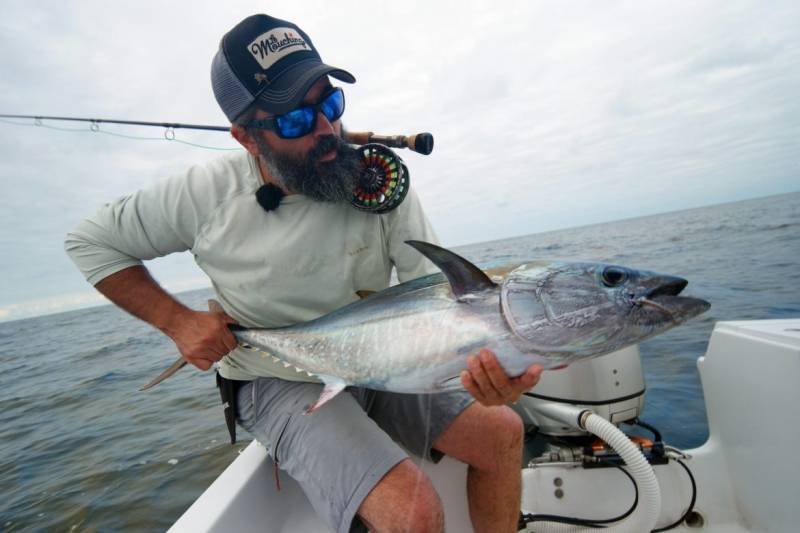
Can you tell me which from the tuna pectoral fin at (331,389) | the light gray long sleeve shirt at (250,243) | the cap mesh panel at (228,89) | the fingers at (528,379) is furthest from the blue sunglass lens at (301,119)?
the fingers at (528,379)

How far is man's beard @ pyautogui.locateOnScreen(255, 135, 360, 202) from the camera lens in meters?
2.10

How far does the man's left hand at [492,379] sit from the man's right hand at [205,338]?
1.15m

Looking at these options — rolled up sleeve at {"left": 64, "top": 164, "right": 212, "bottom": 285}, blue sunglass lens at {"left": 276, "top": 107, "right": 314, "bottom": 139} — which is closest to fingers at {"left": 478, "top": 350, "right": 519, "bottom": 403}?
blue sunglass lens at {"left": 276, "top": 107, "right": 314, "bottom": 139}

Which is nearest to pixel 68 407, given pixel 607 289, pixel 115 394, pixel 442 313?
pixel 115 394

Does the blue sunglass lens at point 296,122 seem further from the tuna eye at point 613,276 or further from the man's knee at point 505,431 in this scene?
the man's knee at point 505,431

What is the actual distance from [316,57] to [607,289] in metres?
1.82

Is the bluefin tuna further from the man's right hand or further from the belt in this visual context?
the belt

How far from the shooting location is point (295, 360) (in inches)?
72.7

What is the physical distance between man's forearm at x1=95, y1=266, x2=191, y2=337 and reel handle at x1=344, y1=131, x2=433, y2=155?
1.30 meters

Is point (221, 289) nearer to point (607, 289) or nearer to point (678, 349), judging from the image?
point (607, 289)

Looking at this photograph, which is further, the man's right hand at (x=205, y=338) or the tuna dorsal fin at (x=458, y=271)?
the man's right hand at (x=205, y=338)

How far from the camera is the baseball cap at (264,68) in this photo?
200cm

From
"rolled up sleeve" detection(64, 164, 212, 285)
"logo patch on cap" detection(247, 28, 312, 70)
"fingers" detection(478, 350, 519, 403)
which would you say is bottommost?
"fingers" detection(478, 350, 519, 403)

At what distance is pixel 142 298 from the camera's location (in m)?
2.08
